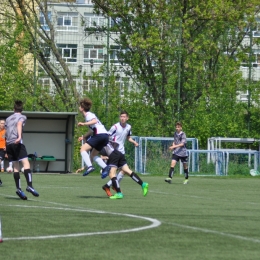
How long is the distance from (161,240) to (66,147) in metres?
22.4

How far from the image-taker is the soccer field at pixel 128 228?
783 cm

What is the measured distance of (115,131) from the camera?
16.7 m

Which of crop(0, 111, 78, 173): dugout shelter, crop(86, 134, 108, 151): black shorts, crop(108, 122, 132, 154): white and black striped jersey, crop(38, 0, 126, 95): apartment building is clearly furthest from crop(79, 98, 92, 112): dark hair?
crop(38, 0, 126, 95): apartment building

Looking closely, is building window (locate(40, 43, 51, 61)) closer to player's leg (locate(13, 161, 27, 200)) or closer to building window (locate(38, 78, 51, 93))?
building window (locate(38, 78, 51, 93))

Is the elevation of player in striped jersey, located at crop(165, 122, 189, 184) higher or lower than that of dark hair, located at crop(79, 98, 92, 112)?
lower

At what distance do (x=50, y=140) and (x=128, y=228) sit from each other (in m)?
21.3

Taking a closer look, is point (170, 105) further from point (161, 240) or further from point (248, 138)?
point (161, 240)

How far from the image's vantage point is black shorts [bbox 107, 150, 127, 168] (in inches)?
639

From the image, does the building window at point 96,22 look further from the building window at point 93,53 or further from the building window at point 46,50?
the building window at point 46,50

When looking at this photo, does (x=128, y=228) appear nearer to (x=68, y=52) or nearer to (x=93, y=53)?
(x=93, y=53)

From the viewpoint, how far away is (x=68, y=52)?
36625 mm

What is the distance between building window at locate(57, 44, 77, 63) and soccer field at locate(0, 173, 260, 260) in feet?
63.1

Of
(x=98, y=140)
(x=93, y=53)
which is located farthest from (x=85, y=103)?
(x=93, y=53)

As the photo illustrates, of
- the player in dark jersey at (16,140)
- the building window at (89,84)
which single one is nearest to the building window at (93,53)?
the building window at (89,84)
